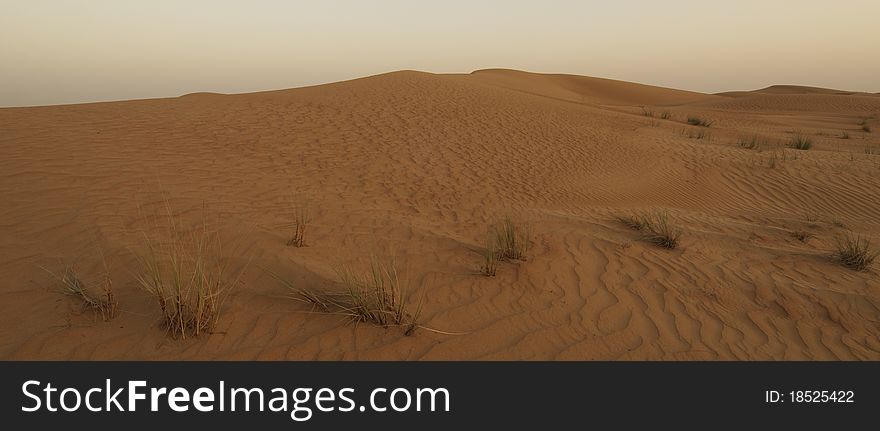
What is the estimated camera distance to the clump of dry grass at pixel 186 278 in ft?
11.1

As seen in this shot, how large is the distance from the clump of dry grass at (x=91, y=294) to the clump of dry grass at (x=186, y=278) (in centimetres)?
24

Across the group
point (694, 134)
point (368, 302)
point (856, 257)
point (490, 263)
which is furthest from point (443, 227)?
point (694, 134)

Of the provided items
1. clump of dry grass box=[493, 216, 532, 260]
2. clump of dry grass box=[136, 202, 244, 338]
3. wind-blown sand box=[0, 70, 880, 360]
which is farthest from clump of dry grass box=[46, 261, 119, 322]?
clump of dry grass box=[493, 216, 532, 260]

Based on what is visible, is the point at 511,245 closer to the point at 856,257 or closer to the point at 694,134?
the point at 856,257

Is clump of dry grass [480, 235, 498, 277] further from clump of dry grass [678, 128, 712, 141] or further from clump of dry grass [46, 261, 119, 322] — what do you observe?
clump of dry grass [678, 128, 712, 141]

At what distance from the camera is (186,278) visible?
396 centimetres

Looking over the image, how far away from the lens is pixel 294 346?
3.36 m

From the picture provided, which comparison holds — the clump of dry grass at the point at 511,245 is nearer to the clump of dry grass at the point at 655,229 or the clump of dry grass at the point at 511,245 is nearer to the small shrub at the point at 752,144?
the clump of dry grass at the point at 655,229

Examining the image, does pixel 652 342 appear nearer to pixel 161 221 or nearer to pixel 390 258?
pixel 390 258

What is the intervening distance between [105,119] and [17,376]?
378 inches

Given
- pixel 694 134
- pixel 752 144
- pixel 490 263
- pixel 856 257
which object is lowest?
pixel 856 257

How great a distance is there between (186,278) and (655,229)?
17.3ft

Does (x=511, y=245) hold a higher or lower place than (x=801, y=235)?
higher

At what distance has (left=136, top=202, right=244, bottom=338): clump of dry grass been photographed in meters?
3.37
